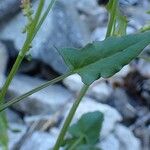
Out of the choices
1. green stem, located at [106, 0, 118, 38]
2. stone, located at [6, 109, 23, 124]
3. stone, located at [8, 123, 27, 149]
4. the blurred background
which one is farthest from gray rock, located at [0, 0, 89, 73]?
green stem, located at [106, 0, 118, 38]

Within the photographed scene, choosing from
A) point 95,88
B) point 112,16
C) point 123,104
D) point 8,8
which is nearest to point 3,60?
point 8,8

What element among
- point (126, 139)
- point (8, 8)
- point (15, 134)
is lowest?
point (126, 139)

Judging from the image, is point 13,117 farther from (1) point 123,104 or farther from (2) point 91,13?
(2) point 91,13

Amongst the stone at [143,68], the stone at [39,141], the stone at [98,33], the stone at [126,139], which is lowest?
the stone at [126,139]

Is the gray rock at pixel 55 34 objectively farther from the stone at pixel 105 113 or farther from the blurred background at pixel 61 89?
the stone at pixel 105 113

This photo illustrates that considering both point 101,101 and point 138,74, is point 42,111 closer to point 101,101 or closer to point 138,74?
point 101,101

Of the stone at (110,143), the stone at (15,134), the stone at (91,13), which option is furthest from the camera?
the stone at (91,13)

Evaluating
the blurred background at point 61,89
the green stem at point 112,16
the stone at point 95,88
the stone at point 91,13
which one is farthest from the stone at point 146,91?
the green stem at point 112,16
